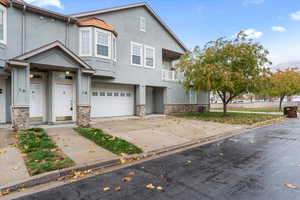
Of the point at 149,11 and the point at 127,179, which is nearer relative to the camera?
the point at 127,179

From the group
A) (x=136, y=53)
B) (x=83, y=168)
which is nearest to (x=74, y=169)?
(x=83, y=168)

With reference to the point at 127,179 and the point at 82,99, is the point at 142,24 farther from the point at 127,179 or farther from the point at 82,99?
the point at 127,179

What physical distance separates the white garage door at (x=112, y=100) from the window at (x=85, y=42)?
286 cm

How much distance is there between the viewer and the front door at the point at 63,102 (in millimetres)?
10180

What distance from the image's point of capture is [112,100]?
1394 centimetres

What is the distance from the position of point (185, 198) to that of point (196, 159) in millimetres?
2260

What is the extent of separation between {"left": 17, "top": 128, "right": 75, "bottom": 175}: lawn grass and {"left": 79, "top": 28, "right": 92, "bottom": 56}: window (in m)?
6.41

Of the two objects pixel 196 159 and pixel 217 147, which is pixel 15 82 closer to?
pixel 196 159

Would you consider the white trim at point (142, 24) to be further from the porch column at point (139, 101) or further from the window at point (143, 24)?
the porch column at point (139, 101)

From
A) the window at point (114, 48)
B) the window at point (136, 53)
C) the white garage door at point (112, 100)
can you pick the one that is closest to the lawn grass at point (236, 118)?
the white garage door at point (112, 100)

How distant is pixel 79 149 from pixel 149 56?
11.4 metres

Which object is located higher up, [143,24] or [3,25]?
[143,24]

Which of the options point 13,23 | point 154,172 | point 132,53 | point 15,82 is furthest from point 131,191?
point 132,53

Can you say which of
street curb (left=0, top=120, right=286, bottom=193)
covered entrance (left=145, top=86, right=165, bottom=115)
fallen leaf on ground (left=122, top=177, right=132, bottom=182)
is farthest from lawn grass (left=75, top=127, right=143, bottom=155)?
covered entrance (left=145, top=86, right=165, bottom=115)
